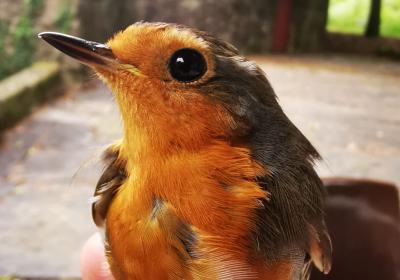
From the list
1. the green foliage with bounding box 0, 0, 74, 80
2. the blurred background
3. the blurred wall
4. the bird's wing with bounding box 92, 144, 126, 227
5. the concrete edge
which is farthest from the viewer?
the blurred wall

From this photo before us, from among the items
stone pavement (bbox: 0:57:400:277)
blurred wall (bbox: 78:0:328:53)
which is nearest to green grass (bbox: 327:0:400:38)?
blurred wall (bbox: 78:0:328:53)

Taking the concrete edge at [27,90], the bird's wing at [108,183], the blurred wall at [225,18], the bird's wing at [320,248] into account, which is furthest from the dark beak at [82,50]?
the blurred wall at [225,18]

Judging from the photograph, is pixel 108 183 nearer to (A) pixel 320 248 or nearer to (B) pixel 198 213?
(B) pixel 198 213

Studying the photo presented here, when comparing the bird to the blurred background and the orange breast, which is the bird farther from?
the blurred background

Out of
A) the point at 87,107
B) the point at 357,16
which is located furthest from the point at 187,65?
the point at 357,16

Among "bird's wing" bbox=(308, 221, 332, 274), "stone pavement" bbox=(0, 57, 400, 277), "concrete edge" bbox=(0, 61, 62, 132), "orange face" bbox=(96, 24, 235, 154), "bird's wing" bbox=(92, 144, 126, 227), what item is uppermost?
"orange face" bbox=(96, 24, 235, 154)

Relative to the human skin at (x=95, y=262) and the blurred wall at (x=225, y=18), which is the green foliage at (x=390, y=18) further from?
the human skin at (x=95, y=262)
